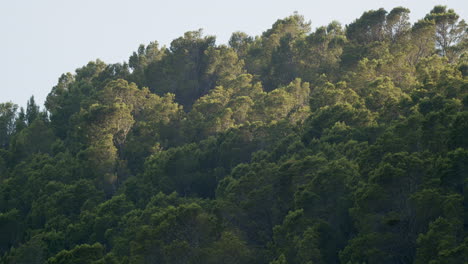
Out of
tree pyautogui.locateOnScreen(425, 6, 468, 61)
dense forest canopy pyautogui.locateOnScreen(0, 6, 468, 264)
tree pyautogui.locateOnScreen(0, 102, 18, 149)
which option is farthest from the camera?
tree pyautogui.locateOnScreen(0, 102, 18, 149)

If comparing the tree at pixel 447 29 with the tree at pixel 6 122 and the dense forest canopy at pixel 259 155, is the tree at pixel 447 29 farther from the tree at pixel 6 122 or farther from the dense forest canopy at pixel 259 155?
the tree at pixel 6 122

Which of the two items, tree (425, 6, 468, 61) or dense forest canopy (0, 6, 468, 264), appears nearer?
dense forest canopy (0, 6, 468, 264)

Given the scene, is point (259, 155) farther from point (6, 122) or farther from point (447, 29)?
point (6, 122)

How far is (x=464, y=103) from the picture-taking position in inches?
1693

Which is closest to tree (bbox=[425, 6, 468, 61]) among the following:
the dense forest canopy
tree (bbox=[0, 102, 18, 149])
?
the dense forest canopy

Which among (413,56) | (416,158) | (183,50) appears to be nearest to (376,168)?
(416,158)

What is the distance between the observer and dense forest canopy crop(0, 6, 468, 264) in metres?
36.6

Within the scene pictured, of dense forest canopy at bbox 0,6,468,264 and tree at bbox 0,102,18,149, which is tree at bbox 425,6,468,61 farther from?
tree at bbox 0,102,18,149

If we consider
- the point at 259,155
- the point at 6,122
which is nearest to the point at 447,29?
the point at 259,155

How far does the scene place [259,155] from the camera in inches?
2125

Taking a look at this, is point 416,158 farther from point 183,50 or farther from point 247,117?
point 183,50

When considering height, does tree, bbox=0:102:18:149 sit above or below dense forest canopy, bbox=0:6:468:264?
above

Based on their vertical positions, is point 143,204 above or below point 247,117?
below

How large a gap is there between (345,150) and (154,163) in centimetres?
1816
